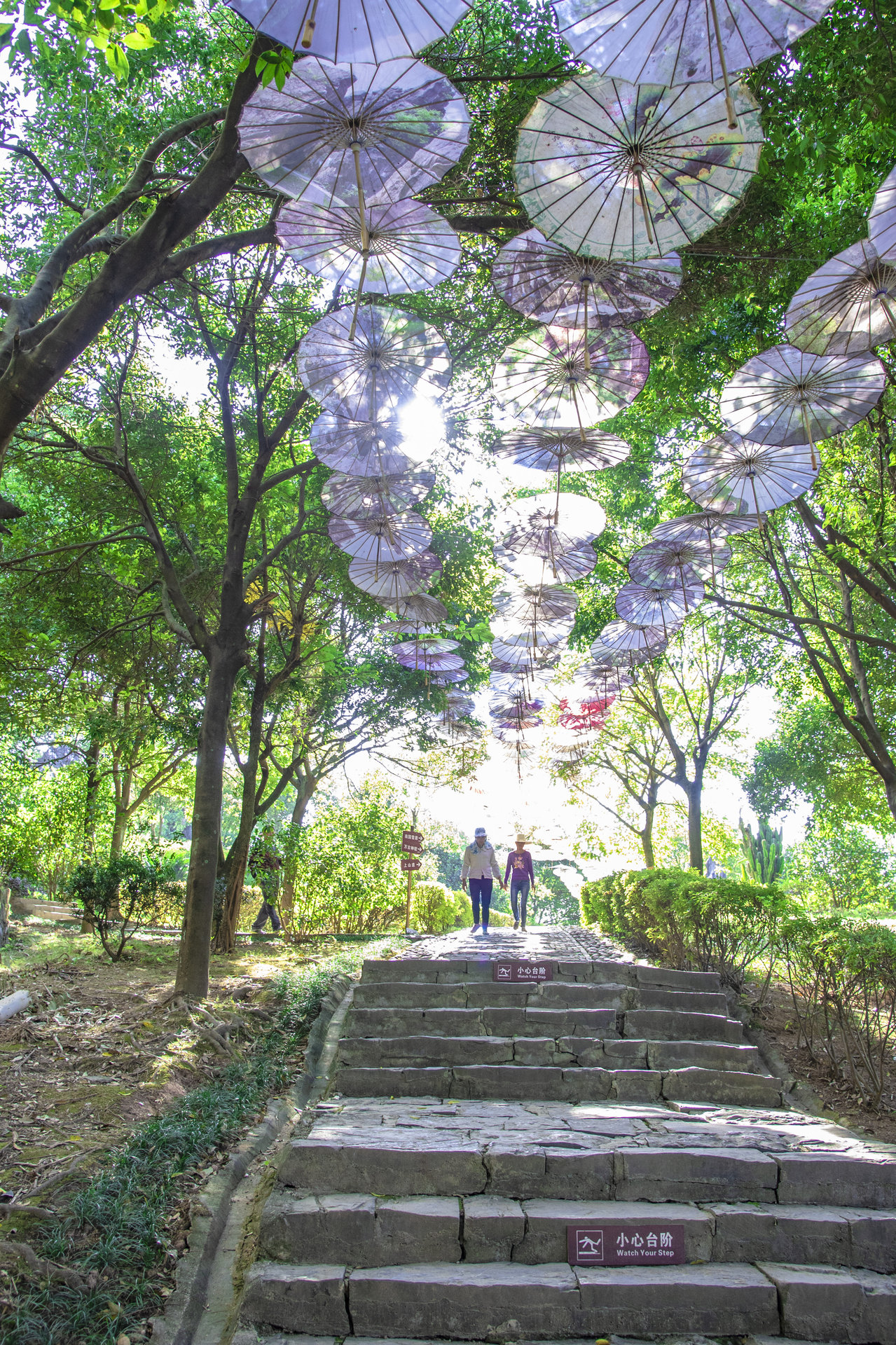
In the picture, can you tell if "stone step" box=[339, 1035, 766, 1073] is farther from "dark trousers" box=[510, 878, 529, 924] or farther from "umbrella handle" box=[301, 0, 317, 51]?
"dark trousers" box=[510, 878, 529, 924]

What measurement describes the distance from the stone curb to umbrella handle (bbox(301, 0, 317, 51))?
5.23m

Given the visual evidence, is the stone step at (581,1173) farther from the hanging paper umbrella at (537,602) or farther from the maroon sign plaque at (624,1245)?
the hanging paper umbrella at (537,602)

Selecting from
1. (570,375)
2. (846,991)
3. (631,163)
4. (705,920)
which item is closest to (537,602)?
(570,375)

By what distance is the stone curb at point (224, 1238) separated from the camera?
3.24 meters

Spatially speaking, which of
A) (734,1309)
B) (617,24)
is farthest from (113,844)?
(617,24)

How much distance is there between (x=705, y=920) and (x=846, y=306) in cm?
582

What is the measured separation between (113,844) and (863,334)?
1421 cm

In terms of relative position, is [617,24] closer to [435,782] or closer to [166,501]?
[166,501]

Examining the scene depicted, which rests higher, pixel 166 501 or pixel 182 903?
pixel 166 501

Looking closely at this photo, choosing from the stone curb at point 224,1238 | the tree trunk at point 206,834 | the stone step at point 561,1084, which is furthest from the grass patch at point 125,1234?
the tree trunk at point 206,834

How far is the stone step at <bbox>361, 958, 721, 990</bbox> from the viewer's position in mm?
7406

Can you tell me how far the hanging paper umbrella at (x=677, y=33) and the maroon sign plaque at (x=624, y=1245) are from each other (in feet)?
16.7

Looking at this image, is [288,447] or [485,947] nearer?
[485,947]

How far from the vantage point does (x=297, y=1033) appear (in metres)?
6.89
